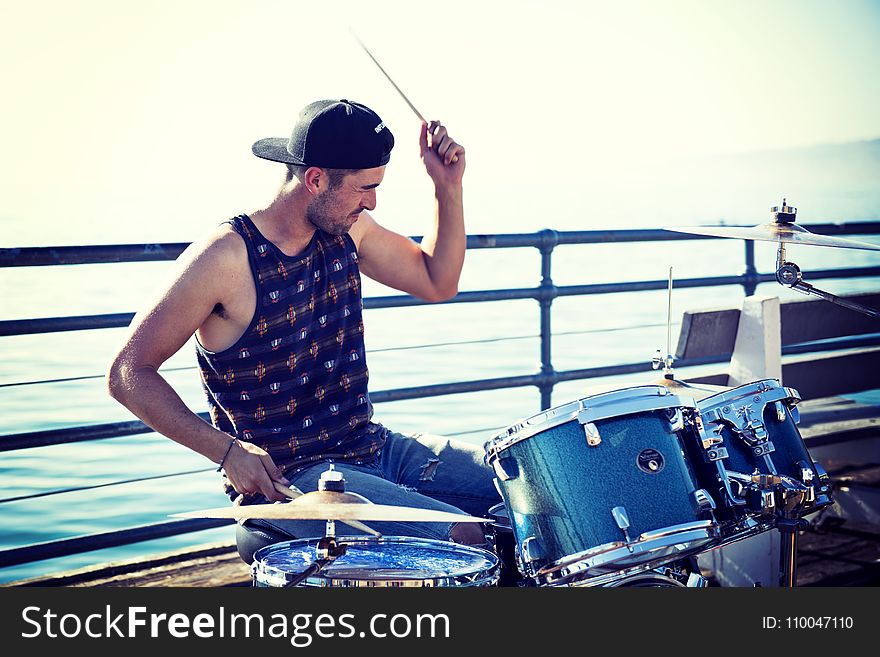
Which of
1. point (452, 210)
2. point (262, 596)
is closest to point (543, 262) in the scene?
point (452, 210)

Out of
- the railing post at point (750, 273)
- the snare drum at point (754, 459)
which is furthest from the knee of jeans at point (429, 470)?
the railing post at point (750, 273)

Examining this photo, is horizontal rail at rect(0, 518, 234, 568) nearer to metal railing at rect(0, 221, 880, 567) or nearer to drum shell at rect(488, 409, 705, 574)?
metal railing at rect(0, 221, 880, 567)

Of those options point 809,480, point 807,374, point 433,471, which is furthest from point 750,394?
→ point 807,374

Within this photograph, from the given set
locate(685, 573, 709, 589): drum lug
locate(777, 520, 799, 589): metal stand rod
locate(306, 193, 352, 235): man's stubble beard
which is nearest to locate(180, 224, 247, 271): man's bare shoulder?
locate(306, 193, 352, 235): man's stubble beard

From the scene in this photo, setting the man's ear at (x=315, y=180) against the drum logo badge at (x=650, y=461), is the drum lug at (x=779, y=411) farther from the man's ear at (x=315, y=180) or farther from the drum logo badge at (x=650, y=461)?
the man's ear at (x=315, y=180)

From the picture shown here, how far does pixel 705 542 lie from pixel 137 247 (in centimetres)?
202

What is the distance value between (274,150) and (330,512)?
1194 millimetres

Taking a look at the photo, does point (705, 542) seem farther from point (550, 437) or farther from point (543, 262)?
point (543, 262)

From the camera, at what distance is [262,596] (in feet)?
7.87

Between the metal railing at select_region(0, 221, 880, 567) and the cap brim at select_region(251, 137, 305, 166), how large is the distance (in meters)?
0.70

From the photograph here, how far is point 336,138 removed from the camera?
289cm

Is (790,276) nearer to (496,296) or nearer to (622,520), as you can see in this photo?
(622,520)

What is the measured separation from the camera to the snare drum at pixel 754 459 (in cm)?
274

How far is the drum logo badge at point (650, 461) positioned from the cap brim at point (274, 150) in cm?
114
